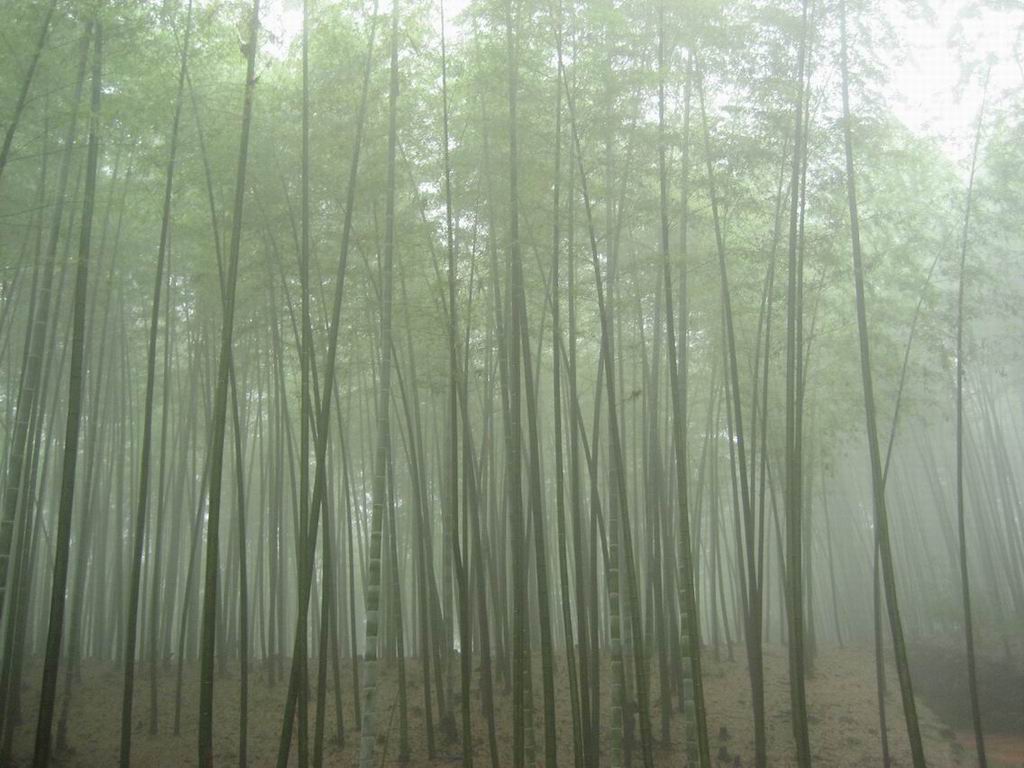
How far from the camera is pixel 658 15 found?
482cm

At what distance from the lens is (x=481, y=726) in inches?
251

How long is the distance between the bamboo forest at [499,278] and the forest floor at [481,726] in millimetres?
42

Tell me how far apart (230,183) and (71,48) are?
49.6 inches

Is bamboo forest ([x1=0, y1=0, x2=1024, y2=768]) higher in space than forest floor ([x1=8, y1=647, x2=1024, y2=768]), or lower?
higher

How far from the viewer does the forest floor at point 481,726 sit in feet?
19.7

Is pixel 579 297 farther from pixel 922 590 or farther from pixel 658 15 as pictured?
pixel 922 590

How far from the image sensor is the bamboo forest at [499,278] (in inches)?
171

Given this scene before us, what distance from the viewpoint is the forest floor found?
6.02m

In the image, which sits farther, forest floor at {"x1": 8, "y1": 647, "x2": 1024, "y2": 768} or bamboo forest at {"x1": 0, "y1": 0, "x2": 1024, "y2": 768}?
forest floor at {"x1": 8, "y1": 647, "x2": 1024, "y2": 768}

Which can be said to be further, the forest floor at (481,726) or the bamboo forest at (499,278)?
the forest floor at (481,726)

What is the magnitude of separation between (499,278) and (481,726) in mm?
3732

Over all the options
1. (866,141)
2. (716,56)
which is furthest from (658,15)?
(866,141)

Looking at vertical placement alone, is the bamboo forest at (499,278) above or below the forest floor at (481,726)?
above

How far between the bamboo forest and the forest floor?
0.14ft
